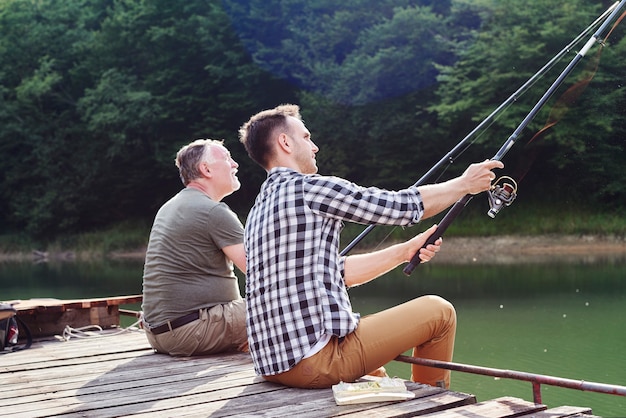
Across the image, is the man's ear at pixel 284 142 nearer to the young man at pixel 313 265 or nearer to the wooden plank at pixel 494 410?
the young man at pixel 313 265

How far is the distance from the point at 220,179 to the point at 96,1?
112 ft

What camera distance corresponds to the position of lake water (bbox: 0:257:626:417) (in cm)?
718

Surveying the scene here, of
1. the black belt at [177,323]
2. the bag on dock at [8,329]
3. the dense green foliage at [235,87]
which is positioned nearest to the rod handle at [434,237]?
the black belt at [177,323]

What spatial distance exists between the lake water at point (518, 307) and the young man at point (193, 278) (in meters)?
2.91

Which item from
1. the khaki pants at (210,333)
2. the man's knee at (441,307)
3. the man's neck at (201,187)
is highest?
the man's neck at (201,187)

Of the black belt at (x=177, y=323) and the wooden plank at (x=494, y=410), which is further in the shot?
the black belt at (x=177, y=323)

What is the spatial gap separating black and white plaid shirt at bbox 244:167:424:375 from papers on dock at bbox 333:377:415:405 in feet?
0.60

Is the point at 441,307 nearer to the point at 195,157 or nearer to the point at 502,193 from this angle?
the point at 502,193

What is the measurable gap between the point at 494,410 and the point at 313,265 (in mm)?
759

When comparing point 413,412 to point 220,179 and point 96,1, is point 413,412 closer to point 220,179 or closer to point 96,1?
point 220,179

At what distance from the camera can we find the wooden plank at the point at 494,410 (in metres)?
2.79

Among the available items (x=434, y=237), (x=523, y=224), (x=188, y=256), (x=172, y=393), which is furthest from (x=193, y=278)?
(x=523, y=224)

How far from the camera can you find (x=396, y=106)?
1104 inches

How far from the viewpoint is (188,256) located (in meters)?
4.13
